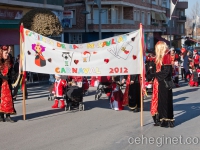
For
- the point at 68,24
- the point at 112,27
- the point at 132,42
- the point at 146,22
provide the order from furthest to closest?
the point at 146,22, the point at 112,27, the point at 68,24, the point at 132,42

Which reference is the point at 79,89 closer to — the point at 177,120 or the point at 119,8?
the point at 177,120

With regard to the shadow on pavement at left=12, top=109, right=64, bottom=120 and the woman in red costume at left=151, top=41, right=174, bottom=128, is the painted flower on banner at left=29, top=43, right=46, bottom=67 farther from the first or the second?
the woman in red costume at left=151, top=41, right=174, bottom=128

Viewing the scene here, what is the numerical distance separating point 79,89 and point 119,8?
120ft

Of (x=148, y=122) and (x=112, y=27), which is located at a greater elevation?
(x=112, y=27)

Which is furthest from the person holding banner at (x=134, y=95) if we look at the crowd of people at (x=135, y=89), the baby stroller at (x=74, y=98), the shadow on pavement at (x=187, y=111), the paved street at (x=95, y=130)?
the baby stroller at (x=74, y=98)

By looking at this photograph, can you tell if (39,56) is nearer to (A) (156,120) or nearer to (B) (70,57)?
(B) (70,57)

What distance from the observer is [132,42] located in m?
10.0

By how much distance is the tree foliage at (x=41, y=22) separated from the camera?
77.5ft

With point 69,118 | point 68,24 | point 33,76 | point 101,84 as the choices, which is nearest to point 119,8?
point 68,24

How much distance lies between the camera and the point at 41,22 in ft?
77.6

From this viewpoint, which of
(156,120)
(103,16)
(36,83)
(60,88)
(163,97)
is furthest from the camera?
(103,16)

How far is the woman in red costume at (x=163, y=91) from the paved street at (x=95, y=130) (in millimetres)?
292

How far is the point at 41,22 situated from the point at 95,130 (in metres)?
15.2

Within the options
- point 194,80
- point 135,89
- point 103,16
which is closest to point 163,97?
point 135,89
